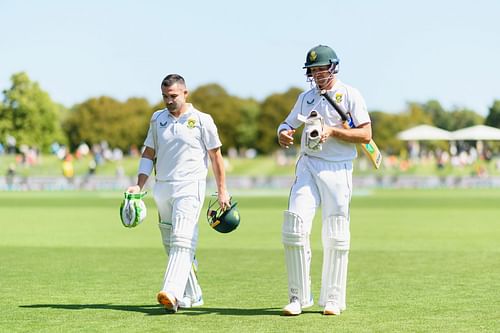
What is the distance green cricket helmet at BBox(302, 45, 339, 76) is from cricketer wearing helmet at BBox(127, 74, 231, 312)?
3.38 feet

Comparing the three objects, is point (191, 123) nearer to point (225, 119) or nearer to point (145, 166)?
point (145, 166)

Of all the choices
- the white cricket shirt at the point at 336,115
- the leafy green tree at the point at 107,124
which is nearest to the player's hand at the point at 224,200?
the white cricket shirt at the point at 336,115

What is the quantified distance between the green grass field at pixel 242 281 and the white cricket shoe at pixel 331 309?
0.22 feet

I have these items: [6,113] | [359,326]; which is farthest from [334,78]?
[6,113]

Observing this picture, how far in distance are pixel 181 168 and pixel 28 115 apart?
107 metres

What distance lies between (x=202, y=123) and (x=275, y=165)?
86414mm

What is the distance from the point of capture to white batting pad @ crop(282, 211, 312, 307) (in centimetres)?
836

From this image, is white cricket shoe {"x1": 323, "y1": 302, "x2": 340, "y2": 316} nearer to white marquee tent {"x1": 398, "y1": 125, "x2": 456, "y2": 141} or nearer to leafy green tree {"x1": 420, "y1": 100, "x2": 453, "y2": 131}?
white marquee tent {"x1": 398, "y1": 125, "x2": 456, "y2": 141}

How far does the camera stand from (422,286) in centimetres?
1083

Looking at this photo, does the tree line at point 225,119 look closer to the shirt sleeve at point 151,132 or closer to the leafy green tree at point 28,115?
the leafy green tree at point 28,115

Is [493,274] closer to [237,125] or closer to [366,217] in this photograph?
[366,217]

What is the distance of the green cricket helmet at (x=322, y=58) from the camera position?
8406 millimetres


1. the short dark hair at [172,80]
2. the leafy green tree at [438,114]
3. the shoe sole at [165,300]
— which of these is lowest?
the shoe sole at [165,300]

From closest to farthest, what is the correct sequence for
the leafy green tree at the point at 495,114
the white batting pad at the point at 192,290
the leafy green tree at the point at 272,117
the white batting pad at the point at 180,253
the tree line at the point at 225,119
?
the white batting pad at the point at 180,253 → the white batting pad at the point at 192,290 → the leafy green tree at the point at 495,114 → the tree line at the point at 225,119 → the leafy green tree at the point at 272,117
